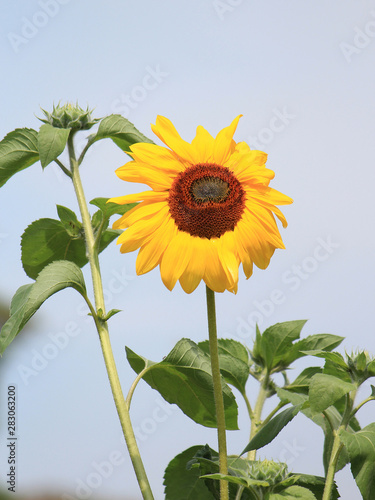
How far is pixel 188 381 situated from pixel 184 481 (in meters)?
0.19

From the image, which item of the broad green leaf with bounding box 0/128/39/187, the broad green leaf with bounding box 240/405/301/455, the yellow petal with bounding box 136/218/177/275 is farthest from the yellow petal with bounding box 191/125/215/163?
the broad green leaf with bounding box 240/405/301/455

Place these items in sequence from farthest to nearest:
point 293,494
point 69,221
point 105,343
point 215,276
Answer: point 69,221 < point 105,343 < point 293,494 < point 215,276

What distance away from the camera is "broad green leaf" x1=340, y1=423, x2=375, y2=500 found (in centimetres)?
116

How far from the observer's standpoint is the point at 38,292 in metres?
1.12

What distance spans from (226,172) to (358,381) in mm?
484

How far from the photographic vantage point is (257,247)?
3.47ft

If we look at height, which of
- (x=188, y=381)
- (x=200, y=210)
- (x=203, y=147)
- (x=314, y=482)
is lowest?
(x=314, y=482)

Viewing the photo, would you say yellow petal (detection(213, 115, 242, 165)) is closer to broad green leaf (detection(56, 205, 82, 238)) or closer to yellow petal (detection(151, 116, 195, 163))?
yellow petal (detection(151, 116, 195, 163))

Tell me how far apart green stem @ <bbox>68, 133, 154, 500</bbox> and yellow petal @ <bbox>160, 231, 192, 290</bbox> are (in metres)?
0.26

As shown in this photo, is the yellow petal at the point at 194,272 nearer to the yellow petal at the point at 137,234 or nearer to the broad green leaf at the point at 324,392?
the yellow petal at the point at 137,234

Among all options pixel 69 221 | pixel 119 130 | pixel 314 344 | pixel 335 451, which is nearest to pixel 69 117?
pixel 119 130

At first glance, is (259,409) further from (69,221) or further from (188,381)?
(69,221)

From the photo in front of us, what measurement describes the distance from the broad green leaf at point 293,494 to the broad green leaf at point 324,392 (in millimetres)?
146

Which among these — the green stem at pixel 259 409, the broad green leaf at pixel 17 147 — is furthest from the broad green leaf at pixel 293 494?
the broad green leaf at pixel 17 147
